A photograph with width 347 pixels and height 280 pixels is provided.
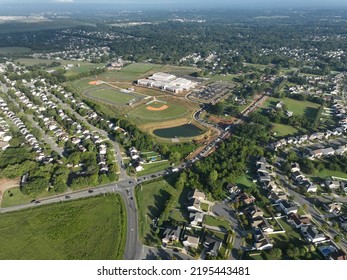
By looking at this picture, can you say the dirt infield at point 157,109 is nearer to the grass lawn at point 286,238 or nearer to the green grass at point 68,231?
the green grass at point 68,231

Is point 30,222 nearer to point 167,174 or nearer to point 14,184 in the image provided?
point 14,184

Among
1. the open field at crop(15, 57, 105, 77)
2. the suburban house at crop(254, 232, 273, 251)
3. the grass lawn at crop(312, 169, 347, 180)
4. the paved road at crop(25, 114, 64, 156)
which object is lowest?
the open field at crop(15, 57, 105, 77)

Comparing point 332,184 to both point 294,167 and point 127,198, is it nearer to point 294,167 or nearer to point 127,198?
point 294,167

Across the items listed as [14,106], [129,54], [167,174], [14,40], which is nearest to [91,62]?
[129,54]

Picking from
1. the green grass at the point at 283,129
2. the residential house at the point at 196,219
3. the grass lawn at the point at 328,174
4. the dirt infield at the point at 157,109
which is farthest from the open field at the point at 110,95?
the grass lawn at the point at 328,174

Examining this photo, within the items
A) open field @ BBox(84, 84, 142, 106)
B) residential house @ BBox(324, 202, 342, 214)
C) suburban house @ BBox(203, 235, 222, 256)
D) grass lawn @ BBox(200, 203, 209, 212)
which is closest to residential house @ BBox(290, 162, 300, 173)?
residential house @ BBox(324, 202, 342, 214)

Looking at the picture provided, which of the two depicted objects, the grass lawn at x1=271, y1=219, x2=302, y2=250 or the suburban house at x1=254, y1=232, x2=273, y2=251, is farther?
the grass lawn at x1=271, y1=219, x2=302, y2=250

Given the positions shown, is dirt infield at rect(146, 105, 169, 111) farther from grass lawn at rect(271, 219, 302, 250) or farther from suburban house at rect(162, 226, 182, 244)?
grass lawn at rect(271, 219, 302, 250)
